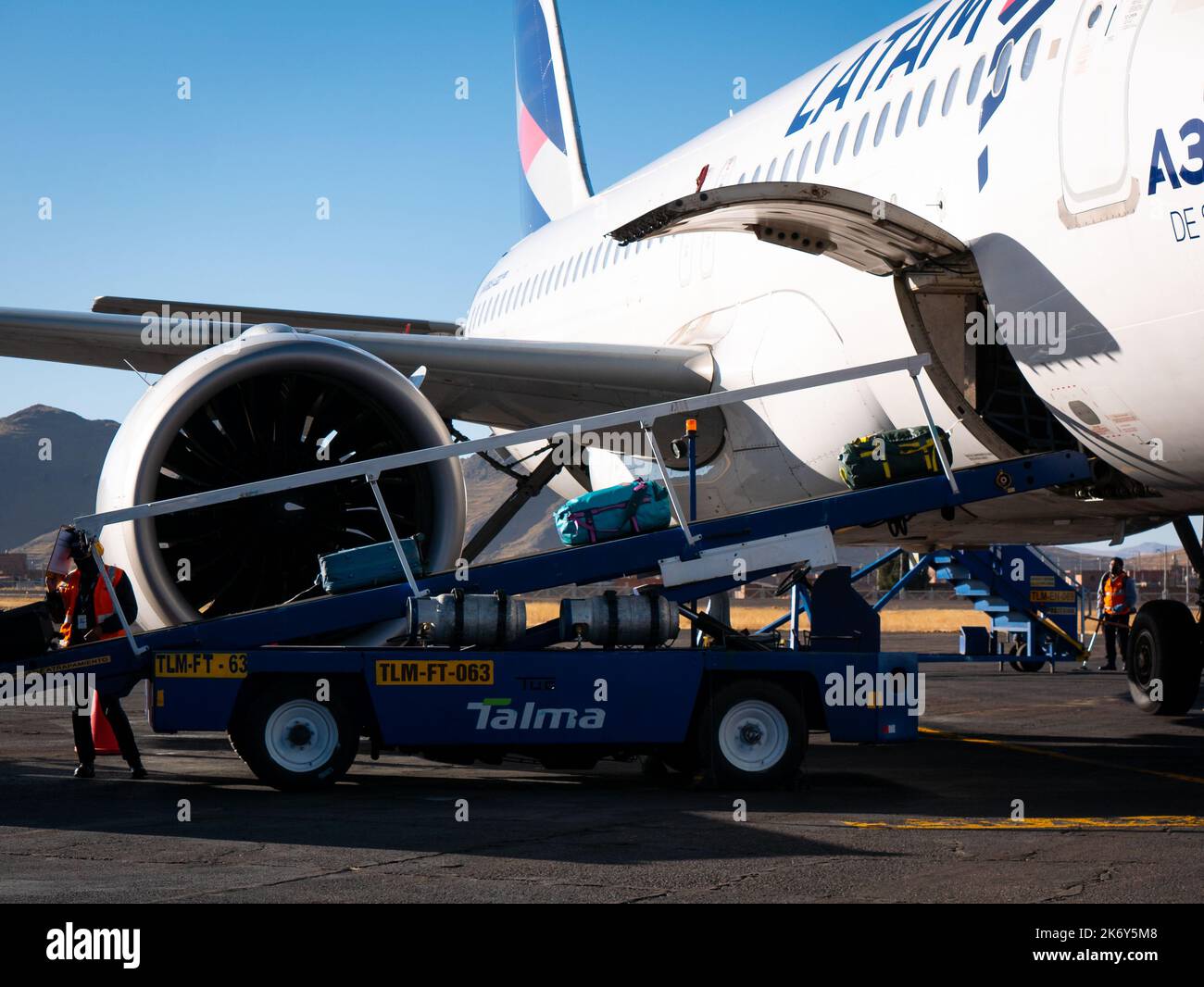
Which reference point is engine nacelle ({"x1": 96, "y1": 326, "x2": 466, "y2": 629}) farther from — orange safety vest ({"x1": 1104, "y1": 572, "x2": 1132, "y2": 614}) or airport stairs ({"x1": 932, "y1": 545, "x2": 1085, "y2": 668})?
orange safety vest ({"x1": 1104, "y1": 572, "x2": 1132, "y2": 614})

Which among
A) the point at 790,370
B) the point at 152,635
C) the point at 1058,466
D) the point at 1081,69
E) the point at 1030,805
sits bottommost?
the point at 1030,805

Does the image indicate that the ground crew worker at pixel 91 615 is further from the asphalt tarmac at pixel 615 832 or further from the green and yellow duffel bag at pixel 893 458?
the green and yellow duffel bag at pixel 893 458

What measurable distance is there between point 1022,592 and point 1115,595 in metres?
1.10

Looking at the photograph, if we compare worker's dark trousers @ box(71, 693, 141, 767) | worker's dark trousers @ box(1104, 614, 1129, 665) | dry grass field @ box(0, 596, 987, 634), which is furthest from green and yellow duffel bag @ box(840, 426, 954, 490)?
dry grass field @ box(0, 596, 987, 634)

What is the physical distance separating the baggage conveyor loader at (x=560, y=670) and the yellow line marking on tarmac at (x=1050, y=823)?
3.93ft

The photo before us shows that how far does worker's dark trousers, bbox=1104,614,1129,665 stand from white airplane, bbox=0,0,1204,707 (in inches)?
297

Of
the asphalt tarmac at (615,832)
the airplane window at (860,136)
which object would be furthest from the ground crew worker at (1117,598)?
Answer: the airplane window at (860,136)

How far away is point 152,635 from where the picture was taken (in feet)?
26.1

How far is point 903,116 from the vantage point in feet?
29.6

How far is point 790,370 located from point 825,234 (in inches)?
59.7

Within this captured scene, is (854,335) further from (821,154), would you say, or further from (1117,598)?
(1117,598)
